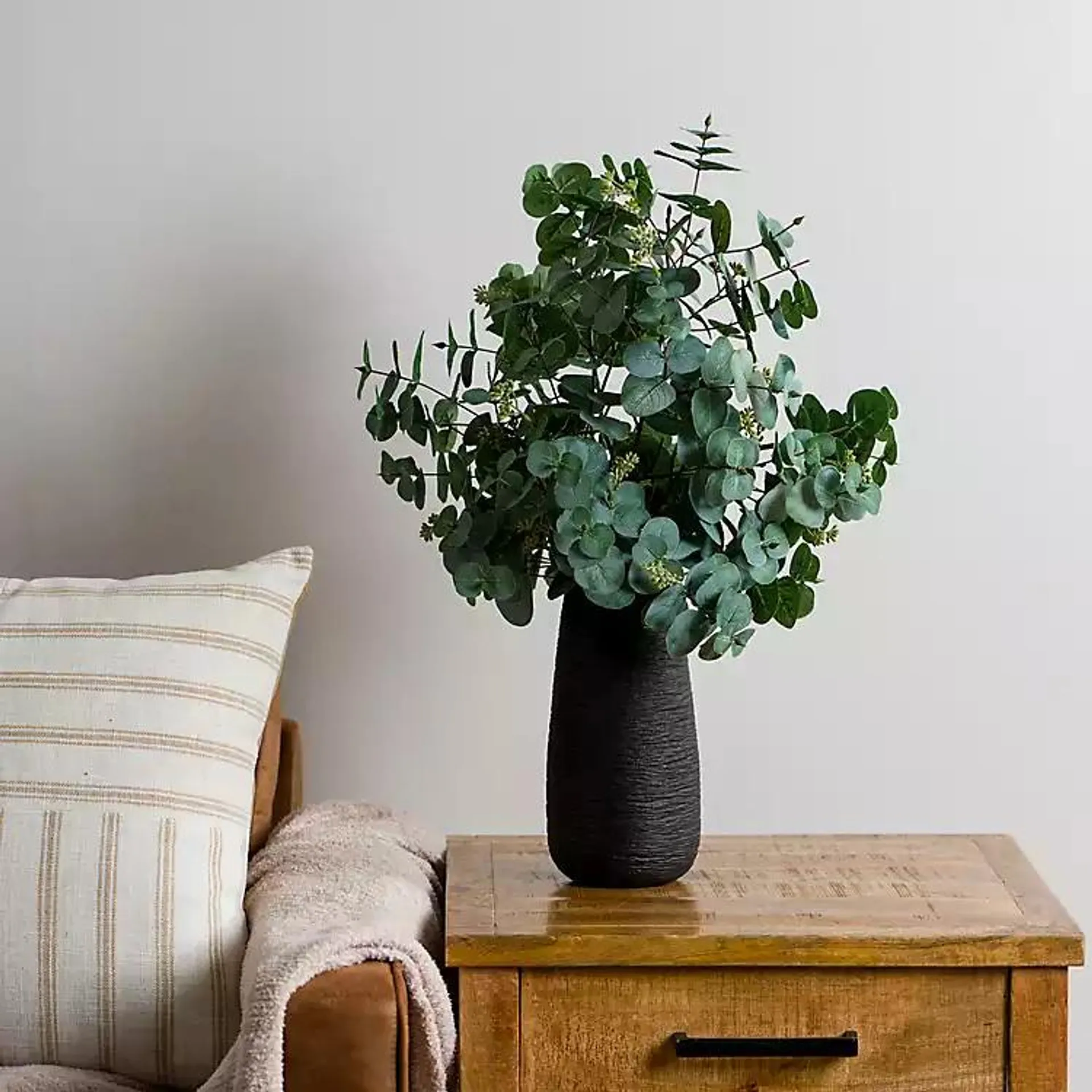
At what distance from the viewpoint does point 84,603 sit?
174cm

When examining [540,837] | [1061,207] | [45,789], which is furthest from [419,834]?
[1061,207]

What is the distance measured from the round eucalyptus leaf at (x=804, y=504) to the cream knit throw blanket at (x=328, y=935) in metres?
0.50

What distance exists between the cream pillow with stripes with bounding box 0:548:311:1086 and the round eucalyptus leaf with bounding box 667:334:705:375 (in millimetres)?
504

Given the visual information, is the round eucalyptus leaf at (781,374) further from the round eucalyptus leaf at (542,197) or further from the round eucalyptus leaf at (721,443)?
the round eucalyptus leaf at (542,197)

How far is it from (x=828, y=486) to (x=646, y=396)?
180 millimetres

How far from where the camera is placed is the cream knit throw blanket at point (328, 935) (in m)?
1.42

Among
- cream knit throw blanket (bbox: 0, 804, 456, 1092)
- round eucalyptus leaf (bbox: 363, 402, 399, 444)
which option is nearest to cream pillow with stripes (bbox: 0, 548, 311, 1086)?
cream knit throw blanket (bbox: 0, 804, 456, 1092)

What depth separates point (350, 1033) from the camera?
4.67ft

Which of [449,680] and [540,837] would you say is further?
[449,680]

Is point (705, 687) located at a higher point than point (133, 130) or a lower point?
lower

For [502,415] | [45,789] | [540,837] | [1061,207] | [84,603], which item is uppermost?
[1061,207]

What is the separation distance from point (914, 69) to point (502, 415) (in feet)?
2.44

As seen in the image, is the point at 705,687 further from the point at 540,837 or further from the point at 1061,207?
the point at 1061,207

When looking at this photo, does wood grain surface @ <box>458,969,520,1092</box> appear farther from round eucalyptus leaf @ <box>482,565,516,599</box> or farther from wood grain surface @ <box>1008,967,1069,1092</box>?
wood grain surface @ <box>1008,967,1069,1092</box>
